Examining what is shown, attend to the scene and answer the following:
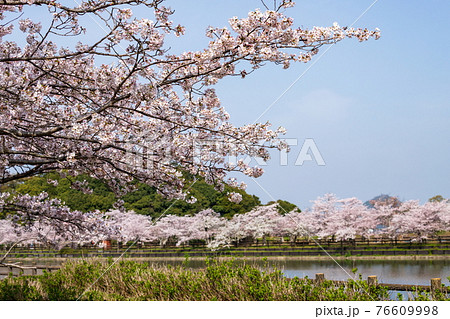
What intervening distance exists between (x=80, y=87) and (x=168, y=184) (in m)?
2.10

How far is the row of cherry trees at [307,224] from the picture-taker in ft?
115

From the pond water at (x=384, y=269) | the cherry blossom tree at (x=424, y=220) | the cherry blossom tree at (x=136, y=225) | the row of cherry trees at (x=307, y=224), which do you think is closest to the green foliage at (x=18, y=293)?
the pond water at (x=384, y=269)

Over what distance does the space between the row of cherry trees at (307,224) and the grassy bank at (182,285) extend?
24.0 meters

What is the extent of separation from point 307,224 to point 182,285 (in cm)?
3455

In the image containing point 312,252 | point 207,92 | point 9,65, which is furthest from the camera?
point 312,252

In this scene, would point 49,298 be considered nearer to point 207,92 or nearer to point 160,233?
point 207,92

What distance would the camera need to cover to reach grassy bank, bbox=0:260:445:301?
673 cm

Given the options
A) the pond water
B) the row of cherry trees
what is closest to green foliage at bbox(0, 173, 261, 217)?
the row of cherry trees

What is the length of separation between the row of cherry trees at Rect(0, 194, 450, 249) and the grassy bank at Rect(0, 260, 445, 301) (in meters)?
24.0

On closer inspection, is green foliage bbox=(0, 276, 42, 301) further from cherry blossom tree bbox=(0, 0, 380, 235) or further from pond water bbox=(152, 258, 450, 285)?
pond water bbox=(152, 258, 450, 285)

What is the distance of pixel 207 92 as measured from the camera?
265 inches

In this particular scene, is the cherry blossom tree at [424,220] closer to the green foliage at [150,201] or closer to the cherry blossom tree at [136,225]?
the green foliage at [150,201]

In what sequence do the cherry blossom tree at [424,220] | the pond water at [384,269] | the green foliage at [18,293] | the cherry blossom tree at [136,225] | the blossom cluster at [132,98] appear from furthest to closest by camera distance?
the cherry blossom tree at [136,225]
the cherry blossom tree at [424,220]
the pond water at [384,269]
the green foliage at [18,293]
the blossom cluster at [132,98]

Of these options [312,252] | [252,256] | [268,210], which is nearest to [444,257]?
[312,252]
